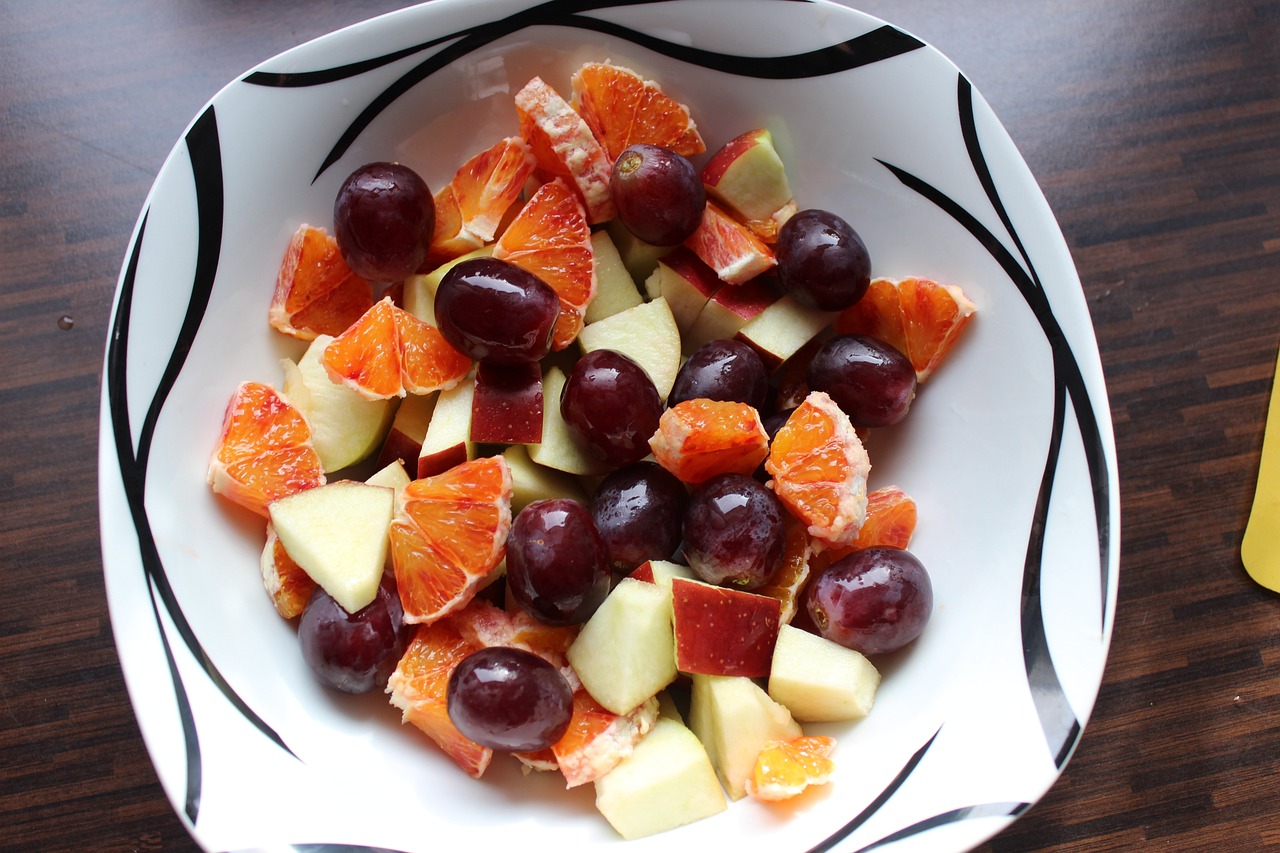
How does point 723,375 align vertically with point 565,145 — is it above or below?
below

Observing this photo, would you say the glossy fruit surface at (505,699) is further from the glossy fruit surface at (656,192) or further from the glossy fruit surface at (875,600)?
the glossy fruit surface at (656,192)

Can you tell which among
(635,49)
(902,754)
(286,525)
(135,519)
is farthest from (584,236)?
(902,754)

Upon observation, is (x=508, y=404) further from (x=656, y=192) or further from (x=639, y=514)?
(x=656, y=192)

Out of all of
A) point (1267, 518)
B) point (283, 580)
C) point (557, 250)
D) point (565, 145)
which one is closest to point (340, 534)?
point (283, 580)

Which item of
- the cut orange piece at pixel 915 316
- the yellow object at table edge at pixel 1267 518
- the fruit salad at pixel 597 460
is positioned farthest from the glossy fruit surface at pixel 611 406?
the yellow object at table edge at pixel 1267 518

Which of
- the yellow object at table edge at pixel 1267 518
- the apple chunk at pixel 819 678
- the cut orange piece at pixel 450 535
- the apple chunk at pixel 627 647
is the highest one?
the cut orange piece at pixel 450 535

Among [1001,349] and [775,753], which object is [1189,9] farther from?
[775,753]

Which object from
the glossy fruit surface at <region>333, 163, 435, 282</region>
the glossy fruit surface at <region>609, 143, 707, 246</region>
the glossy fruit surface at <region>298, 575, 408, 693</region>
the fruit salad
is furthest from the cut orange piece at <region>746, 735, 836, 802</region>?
the glossy fruit surface at <region>333, 163, 435, 282</region>
